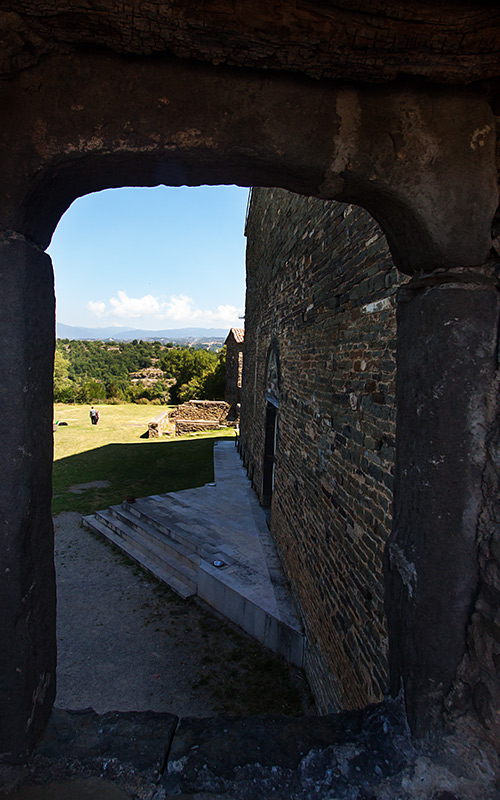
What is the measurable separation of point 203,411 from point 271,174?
71.9ft

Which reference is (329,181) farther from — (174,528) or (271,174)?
(174,528)

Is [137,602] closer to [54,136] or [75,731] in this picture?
[75,731]

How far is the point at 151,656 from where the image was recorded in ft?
17.2

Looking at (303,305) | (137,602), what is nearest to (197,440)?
(137,602)

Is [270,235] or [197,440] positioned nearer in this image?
[270,235]

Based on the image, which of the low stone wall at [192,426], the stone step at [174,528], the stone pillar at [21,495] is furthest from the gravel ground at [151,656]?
the low stone wall at [192,426]

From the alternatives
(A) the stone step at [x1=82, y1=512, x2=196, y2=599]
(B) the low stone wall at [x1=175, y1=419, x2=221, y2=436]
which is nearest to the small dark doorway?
(A) the stone step at [x1=82, y1=512, x2=196, y2=599]

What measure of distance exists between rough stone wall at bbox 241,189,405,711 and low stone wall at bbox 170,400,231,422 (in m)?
17.2

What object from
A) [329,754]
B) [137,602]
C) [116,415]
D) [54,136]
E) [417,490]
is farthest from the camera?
[116,415]

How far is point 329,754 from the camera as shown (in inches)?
71.7

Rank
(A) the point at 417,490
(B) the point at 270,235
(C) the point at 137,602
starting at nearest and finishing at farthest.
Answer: (A) the point at 417,490 → (C) the point at 137,602 → (B) the point at 270,235

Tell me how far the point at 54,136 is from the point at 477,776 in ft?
10.7

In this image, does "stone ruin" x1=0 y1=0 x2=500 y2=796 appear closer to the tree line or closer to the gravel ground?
the gravel ground

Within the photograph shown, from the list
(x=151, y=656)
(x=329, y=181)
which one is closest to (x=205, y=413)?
(x=151, y=656)
